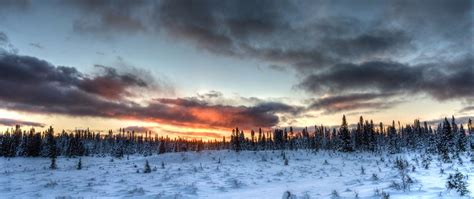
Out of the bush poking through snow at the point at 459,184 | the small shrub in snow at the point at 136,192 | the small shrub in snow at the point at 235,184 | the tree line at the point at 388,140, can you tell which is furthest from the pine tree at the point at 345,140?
the bush poking through snow at the point at 459,184

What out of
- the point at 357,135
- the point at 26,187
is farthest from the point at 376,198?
the point at 357,135

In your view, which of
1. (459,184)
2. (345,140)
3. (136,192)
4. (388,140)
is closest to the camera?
(459,184)

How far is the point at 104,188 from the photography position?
17.8 m

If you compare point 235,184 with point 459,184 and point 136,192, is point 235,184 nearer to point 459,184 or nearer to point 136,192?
point 136,192

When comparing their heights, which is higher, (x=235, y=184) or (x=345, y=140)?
(x=345, y=140)

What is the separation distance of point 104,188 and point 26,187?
4.44 m

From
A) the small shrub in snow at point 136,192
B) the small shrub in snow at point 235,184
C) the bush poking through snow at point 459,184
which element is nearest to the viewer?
the bush poking through snow at point 459,184

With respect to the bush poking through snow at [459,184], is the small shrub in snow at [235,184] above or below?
below

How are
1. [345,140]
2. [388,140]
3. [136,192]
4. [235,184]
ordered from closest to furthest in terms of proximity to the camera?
1. [136,192]
2. [235,184]
3. [345,140]
4. [388,140]

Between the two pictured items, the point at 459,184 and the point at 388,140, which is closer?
the point at 459,184

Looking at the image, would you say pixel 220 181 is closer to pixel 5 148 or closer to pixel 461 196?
pixel 461 196

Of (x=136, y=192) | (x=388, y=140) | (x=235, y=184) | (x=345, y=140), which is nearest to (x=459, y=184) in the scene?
(x=235, y=184)

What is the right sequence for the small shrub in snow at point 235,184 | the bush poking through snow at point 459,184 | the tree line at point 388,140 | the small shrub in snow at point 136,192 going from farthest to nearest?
the tree line at point 388,140 < the small shrub in snow at point 235,184 < the small shrub in snow at point 136,192 < the bush poking through snow at point 459,184

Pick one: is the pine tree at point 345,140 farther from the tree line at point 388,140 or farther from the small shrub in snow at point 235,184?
the small shrub in snow at point 235,184
